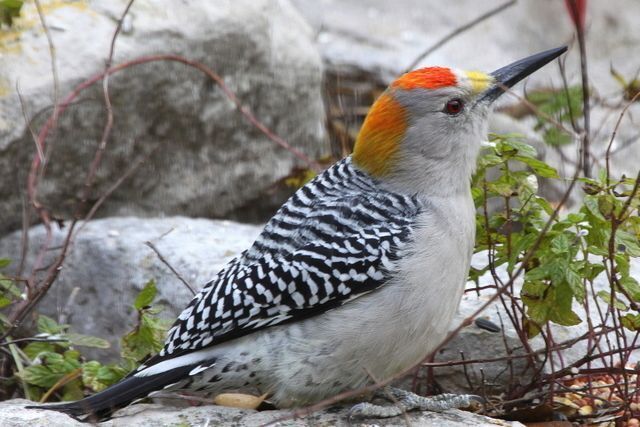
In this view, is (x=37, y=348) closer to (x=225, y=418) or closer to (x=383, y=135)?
(x=225, y=418)

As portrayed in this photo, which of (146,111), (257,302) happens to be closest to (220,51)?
(146,111)

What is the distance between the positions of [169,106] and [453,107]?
232cm

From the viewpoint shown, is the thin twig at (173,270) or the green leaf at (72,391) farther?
the thin twig at (173,270)

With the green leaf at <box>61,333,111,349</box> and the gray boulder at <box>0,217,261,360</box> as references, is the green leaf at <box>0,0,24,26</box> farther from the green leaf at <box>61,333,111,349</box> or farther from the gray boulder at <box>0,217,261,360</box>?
the green leaf at <box>61,333,111,349</box>

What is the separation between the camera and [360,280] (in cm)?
390

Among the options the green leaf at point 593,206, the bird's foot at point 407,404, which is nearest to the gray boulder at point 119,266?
the bird's foot at point 407,404

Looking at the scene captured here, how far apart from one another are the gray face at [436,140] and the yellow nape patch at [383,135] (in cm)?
3

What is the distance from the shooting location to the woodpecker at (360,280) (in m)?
3.88

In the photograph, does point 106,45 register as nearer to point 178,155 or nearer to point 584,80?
point 178,155

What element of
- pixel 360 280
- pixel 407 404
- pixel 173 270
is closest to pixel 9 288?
pixel 173 270

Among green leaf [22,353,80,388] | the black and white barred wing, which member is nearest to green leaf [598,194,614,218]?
the black and white barred wing

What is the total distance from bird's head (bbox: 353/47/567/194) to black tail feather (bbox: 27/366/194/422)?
3.69 feet

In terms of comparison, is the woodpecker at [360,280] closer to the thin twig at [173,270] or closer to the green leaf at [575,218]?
the green leaf at [575,218]

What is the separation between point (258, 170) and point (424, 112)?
2372 mm
